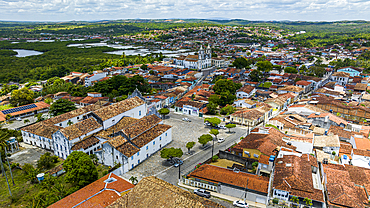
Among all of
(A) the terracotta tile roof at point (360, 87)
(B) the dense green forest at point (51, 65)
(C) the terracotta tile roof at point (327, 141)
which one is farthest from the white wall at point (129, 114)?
(B) the dense green forest at point (51, 65)

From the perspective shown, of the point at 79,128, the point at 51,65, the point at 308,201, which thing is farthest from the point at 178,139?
the point at 51,65

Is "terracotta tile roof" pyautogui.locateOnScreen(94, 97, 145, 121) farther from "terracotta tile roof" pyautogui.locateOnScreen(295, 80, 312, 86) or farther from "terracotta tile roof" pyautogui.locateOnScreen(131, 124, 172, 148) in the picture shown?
"terracotta tile roof" pyautogui.locateOnScreen(295, 80, 312, 86)

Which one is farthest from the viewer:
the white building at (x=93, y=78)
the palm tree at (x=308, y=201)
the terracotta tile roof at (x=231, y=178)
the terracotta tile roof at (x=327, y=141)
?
the white building at (x=93, y=78)

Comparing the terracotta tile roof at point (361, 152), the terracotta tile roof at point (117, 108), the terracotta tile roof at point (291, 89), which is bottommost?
the terracotta tile roof at point (361, 152)

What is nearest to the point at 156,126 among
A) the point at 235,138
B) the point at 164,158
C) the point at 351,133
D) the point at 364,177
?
the point at 164,158

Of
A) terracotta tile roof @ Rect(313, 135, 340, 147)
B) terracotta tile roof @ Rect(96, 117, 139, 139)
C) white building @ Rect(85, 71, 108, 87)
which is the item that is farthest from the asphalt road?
white building @ Rect(85, 71, 108, 87)

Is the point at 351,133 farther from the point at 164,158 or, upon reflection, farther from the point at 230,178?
the point at 164,158

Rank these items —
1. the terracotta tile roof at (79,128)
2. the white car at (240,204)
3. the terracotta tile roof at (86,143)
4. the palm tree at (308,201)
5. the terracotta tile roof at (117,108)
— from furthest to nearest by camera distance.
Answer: the terracotta tile roof at (117,108), the terracotta tile roof at (79,128), the terracotta tile roof at (86,143), the white car at (240,204), the palm tree at (308,201)

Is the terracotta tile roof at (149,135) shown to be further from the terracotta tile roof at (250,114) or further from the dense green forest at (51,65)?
the dense green forest at (51,65)
